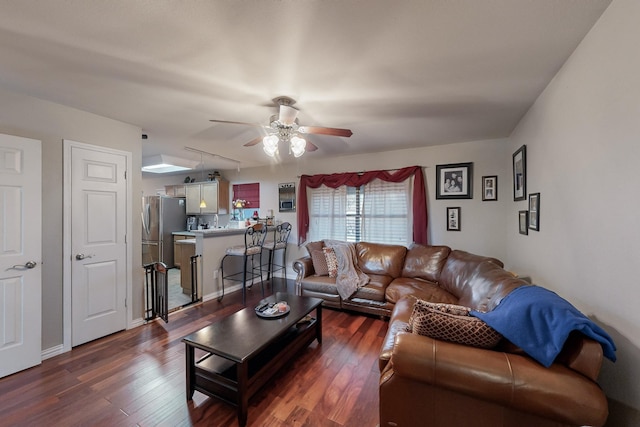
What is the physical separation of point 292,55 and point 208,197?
4.99 m

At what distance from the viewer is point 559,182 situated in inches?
73.4

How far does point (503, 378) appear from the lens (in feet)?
3.73

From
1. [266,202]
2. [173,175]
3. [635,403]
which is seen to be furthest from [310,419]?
[173,175]

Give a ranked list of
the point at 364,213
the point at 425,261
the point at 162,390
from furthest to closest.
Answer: the point at 364,213, the point at 425,261, the point at 162,390

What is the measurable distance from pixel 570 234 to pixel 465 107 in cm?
148

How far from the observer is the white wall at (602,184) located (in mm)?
1163

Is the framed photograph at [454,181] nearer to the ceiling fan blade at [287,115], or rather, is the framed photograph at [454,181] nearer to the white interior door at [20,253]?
the ceiling fan blade at [287,115]

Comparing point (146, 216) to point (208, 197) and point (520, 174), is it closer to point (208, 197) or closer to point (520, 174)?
point (208, 197)

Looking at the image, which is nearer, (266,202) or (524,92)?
(524,92)

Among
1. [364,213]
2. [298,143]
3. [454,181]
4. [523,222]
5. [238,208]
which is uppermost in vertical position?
[298,143]

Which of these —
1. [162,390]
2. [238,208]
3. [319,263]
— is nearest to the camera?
[162,390]

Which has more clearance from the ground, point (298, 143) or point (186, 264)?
point (298, 143)

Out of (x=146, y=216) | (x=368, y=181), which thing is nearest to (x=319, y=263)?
(x=368, y=181)

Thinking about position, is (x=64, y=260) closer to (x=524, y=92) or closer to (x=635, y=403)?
(x=635, y=403)
